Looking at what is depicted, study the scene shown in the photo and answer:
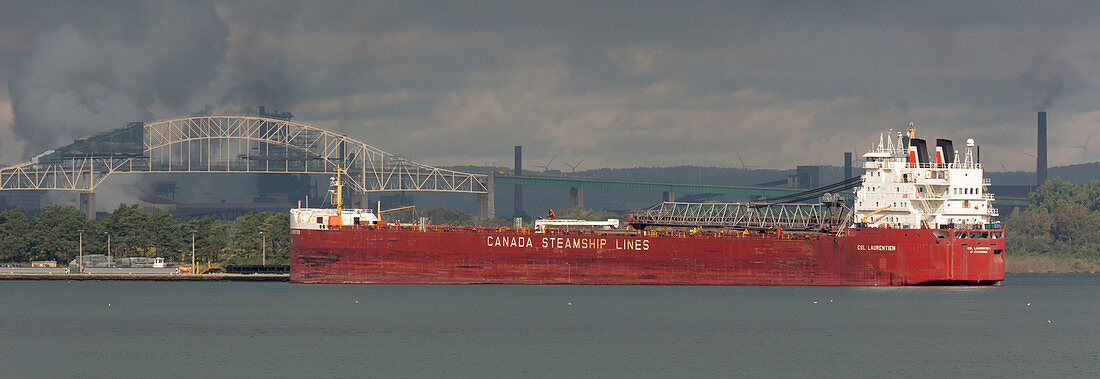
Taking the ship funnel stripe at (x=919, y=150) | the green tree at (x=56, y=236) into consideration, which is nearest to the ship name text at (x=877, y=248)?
the ship funnel stripe at (x=919, y=150)

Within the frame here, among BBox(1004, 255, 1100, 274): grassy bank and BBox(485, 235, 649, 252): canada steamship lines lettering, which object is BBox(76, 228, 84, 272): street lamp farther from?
BBox(1004, 255, 1100, 274): grassy bank

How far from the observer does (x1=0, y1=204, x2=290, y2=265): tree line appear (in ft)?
365

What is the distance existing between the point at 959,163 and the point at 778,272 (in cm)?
1450

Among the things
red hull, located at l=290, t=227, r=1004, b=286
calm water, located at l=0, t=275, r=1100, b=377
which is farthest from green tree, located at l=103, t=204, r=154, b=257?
red hull, located at l=290, t=227, r=1004, b=286

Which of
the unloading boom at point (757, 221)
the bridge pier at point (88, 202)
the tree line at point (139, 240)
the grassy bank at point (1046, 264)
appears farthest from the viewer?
the bridge pier at point (88, 202)

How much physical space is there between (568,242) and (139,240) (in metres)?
45.0

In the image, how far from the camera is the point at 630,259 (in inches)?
3457

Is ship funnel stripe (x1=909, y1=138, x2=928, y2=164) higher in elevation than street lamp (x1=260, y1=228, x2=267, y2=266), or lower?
higher

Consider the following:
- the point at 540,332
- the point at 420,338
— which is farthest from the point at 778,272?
the point at 420,338

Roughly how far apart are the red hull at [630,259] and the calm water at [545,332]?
116 cm

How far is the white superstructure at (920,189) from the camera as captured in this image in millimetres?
86438

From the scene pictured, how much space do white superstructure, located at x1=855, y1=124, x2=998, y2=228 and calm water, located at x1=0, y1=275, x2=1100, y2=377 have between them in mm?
5173

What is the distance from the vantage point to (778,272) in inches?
3465

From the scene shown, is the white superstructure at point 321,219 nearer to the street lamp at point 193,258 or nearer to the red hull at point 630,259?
the red hull at point 630,259
